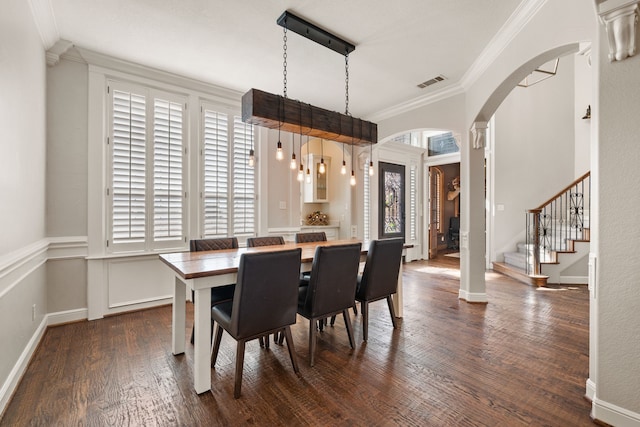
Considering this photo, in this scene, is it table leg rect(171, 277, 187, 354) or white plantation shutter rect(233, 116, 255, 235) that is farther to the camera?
white plantation shutter rect(233, 116, 255, 235)

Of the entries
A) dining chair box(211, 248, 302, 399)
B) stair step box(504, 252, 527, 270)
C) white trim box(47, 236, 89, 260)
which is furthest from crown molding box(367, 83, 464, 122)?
white trim box(47, 236, 89, 260)

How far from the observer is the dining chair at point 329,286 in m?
2.37

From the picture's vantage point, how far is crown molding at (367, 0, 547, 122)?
2507mm

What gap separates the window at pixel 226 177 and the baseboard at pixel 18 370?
1.95 m

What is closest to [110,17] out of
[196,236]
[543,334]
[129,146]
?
[129,146]

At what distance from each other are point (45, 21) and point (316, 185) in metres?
4.52

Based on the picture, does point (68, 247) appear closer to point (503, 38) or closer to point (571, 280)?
point (503, 38)

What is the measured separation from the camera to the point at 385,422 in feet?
5.59

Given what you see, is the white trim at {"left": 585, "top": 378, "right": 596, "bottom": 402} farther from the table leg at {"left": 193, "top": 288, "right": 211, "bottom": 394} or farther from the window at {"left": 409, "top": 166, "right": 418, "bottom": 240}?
the window at {"left": 409, "top": 166, "right": 418, "bottom": 240}

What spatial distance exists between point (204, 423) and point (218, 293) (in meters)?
1.19

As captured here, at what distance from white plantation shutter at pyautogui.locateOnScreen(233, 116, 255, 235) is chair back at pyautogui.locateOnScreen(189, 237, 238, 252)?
1115mm

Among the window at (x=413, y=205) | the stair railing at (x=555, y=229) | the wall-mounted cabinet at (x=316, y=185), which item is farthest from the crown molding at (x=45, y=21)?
the stair railing at (x=555, y=229)

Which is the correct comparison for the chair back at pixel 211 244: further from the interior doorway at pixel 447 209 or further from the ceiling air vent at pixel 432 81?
the interior doorway at pixel 447 209

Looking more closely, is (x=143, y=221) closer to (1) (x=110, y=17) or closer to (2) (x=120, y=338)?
(2) (x=120, y=338)
